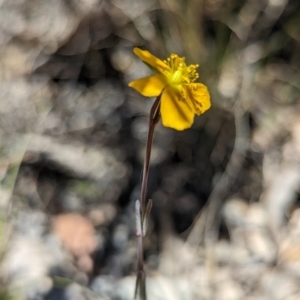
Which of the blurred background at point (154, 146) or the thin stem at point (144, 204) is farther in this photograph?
the blurred background at point (154, 146)

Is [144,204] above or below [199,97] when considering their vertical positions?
below

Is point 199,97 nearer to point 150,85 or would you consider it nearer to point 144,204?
point 150,85

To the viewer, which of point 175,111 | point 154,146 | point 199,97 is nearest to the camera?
point 175,111

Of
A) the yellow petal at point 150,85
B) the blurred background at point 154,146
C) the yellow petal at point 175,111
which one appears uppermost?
the yellow petal at point 150,85

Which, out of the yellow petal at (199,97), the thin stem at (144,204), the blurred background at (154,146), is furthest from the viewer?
the blurred background at (154,146)

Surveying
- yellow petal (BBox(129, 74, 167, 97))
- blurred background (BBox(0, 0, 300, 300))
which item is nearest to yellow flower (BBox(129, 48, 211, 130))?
yellow petal (BBox(129, 74, 167, 97))

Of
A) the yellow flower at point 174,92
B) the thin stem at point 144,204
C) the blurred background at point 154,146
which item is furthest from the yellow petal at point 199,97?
the blurred background at point 154,146

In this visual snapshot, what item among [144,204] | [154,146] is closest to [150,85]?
[144,204]

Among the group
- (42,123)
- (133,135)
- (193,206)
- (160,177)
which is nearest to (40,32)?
(42,123)

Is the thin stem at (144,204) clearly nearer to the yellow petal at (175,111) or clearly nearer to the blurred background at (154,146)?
the yellow petal at (175,111)
